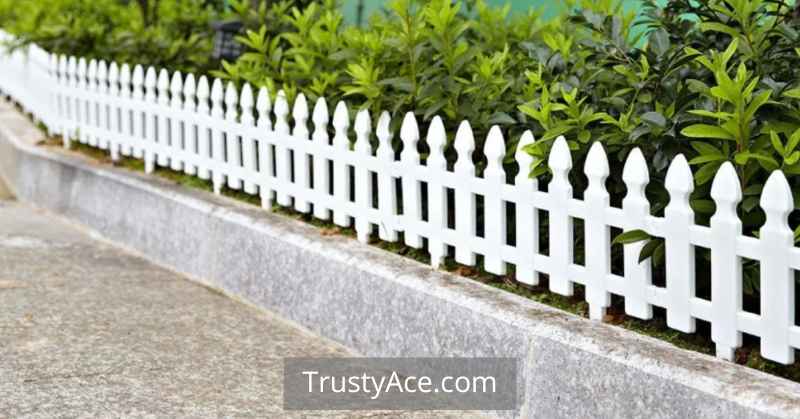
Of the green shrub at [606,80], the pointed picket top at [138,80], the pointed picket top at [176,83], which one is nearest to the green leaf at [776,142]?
the green shrub at [606,80]

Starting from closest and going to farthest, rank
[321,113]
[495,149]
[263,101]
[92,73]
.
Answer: [495,149] < [321,113] < [263,101] < [92,73]

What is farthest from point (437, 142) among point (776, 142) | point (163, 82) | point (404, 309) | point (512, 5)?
point (512, 5)

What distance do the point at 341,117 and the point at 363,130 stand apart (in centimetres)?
17

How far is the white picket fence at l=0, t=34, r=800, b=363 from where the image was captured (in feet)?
13.7

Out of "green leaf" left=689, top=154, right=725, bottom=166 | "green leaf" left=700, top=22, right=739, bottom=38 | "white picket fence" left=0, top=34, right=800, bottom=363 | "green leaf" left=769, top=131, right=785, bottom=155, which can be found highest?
"green leaf" left=700, top=22, right=739, bottom=38

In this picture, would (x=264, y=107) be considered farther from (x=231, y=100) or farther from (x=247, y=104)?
(x=231, y=100)

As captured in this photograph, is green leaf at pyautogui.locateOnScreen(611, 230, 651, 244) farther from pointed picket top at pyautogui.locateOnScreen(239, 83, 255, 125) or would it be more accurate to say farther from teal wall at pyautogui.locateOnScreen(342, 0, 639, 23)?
teal wall at pyautogui.locateOnScreen(342, 0, 639, 23)

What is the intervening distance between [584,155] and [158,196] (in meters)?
3.16

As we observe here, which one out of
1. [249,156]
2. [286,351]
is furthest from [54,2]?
[286,351]

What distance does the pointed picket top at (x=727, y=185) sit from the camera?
4.16 meters

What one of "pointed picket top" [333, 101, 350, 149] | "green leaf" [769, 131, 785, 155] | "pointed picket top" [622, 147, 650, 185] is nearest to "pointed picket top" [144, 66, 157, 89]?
"pointed picket top" [333, 101, 350, 149]

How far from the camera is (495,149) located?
5.18 metres

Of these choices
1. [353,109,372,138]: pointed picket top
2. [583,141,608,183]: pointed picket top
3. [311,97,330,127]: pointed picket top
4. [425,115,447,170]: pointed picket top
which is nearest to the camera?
[583,141,608,183]: pointed picket top

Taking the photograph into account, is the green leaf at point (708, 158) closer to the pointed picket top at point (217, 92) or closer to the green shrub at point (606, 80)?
the green shrub at point (606, 80)
